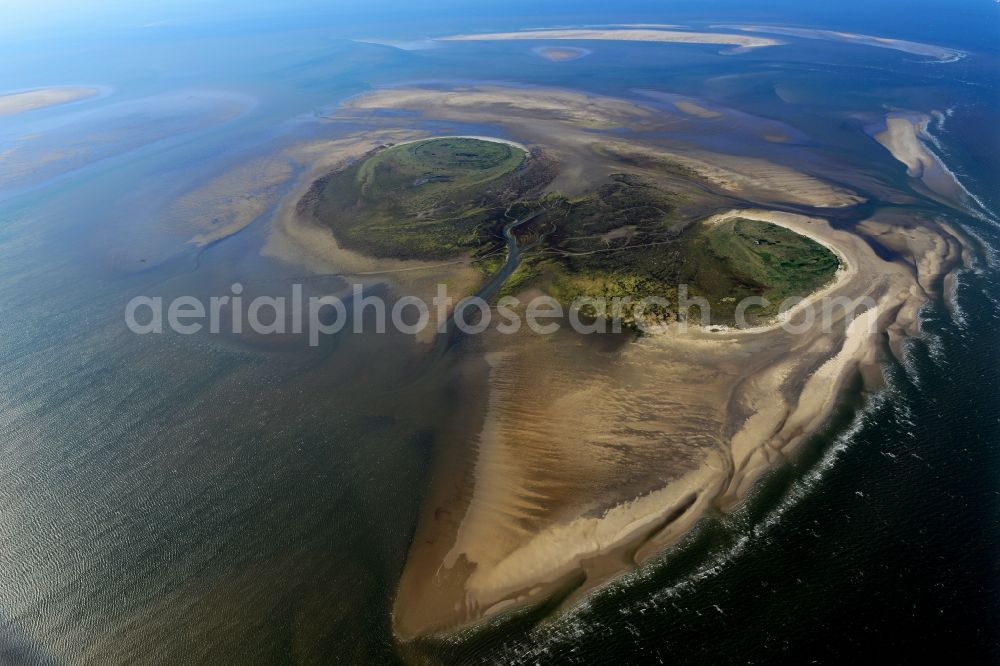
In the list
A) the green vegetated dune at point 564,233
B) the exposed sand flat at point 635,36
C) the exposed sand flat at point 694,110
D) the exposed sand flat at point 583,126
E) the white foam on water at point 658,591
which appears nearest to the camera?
the white foam on water at point 658,591

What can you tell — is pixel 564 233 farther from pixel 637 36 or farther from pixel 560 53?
pixel 637 36

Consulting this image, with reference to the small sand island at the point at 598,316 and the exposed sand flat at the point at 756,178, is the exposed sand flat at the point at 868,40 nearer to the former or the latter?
the exposed sand flat at the point at 756,178

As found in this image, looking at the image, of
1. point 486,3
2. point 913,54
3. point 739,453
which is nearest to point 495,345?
point 739,453

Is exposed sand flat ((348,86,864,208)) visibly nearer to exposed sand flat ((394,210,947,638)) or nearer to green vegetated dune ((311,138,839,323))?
green vegetated dune ((311,138,839,323))

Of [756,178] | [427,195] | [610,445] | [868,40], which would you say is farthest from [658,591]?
[868,40]

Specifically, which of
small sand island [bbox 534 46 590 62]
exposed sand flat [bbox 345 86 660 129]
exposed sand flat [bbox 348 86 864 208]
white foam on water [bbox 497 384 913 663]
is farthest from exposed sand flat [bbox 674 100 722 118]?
white foam on water [bbox 497 384 913 663]

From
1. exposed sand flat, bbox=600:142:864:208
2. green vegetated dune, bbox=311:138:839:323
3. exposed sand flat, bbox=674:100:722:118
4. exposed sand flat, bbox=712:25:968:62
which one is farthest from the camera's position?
exposed sand flat, bbox=712:25:968:62

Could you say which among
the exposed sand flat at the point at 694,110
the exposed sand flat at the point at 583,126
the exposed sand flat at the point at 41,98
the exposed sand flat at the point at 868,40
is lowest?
the exposed sand flat at the point at 41,98

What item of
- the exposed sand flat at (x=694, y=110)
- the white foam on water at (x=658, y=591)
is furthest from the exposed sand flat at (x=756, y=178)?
the white foam on water at (x=658, y=591)

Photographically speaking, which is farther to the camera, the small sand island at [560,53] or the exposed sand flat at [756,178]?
the small sand island at [560,53]
